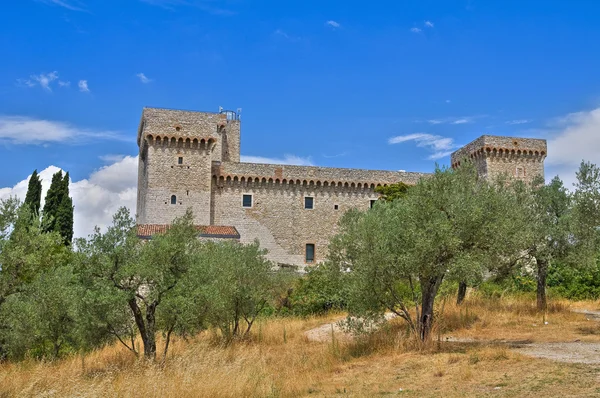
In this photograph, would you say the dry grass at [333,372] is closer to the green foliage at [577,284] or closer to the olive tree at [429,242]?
the olive tree at [429,242]

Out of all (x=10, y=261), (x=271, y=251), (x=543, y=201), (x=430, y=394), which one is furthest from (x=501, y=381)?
(x=271, y=251)

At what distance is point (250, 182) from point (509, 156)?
16861 millimetres

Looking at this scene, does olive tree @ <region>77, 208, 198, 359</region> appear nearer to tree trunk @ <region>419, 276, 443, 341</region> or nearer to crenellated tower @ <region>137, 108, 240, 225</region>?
tree trunk @ <region>419, 276, 443, 341</region>

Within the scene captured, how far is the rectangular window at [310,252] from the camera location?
3656 centimetres

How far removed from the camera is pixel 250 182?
3600cm

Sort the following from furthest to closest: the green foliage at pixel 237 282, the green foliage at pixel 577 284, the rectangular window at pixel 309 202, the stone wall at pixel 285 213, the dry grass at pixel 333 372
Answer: the rectangular window at pixel 309 202 < the stone wall at pixel 285 213 < the green foliage at pixel 577 284 < the green foliage at pixel 237 282 < the dry grass at pixel 333 372

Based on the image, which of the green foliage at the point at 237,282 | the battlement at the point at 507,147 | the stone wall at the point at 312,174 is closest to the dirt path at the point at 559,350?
the green foliage at the point at 237,282

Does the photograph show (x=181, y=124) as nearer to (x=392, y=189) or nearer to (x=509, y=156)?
(x=392, y=189)

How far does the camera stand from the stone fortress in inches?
1297

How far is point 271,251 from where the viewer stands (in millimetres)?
35688

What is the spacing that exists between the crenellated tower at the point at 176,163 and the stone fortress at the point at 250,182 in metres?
0.06

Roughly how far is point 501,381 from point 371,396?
7.06 feet

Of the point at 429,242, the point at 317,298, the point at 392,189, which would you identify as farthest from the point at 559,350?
the point at 392,189

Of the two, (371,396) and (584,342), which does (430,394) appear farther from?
(584,342)
